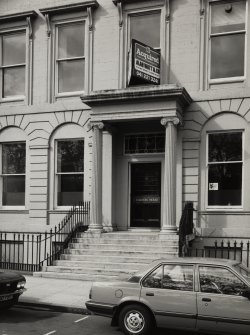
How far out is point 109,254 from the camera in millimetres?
13828

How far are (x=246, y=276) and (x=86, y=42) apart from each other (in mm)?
11168

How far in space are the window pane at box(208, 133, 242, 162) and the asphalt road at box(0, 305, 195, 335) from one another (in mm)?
7208

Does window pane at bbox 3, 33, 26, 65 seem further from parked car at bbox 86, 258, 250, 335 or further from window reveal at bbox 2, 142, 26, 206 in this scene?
parked car at bbox 86, 258, 250, 335

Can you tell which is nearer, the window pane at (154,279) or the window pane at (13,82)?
the window pane at (154,279)

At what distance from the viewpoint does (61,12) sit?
16.8 metres

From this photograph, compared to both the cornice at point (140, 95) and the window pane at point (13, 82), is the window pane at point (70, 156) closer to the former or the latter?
the cornice at point (140, 95)

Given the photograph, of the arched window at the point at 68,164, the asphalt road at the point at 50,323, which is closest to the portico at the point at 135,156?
the arched window at the point at 68,164

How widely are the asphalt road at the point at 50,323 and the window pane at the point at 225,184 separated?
6.63 metres

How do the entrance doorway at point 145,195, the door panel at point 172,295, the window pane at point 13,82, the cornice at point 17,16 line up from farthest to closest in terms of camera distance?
the window pane at point 13,82, the cornice at point 17,16, the entrance doorway at point 145,195, the door panel at point 172,295

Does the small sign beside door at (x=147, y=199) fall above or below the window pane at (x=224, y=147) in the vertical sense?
below

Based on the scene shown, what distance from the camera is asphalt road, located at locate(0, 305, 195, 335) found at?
8312 millimetres

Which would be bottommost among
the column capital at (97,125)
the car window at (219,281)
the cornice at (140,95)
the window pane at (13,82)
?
the car window at (219,281)

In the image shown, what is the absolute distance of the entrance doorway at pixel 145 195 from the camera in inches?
623

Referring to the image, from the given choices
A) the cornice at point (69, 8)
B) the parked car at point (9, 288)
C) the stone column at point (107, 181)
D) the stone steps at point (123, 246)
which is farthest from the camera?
the cornice at point (69, 8)
